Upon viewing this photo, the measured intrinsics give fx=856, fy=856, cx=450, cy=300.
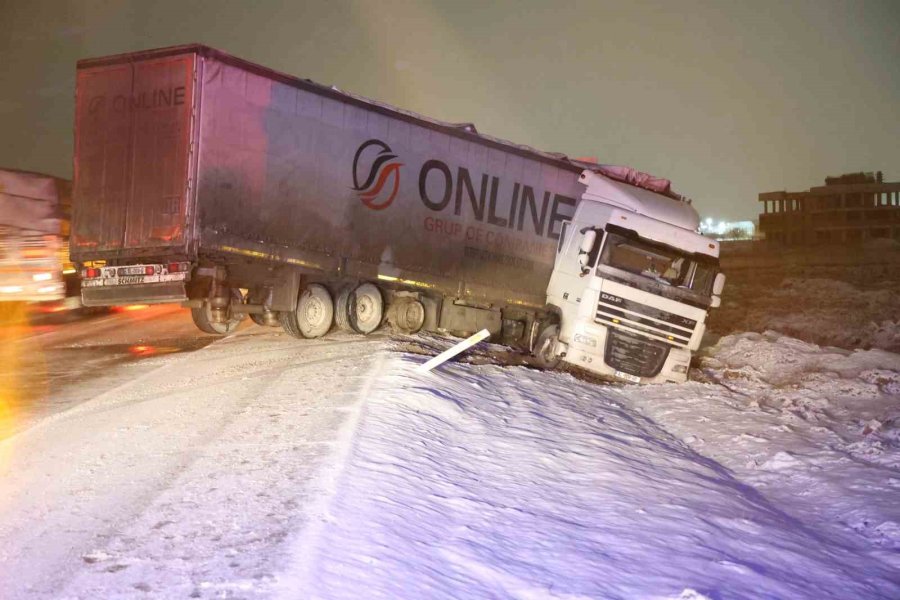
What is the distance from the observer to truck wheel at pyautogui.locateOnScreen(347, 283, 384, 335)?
14875mm

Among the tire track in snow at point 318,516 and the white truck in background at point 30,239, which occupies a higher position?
the white truck in background at point 30,239

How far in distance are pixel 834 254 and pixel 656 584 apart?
28800mm

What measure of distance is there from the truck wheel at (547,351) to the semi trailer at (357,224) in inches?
3.3

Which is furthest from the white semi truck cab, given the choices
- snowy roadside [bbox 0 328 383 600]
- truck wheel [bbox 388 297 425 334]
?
snowy roadside [bbox 0 328 383 600]

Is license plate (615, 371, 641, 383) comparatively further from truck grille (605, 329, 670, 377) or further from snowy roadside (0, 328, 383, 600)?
snowy roadside (0, 328, 383, 600)

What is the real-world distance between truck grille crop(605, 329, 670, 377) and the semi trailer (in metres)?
0.03

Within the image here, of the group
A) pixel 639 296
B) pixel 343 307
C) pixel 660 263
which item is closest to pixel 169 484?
pixel 343 307

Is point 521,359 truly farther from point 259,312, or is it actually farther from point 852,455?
point 852,455

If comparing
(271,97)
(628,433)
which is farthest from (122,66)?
(628,433)

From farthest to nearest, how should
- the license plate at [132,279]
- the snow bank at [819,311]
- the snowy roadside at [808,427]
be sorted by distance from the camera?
the snow bank at [819,311] < the license plate at [132,279] < the snowy roadside at [808,427]

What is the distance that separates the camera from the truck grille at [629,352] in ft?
Answer: 47.8

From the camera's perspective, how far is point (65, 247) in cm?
1586

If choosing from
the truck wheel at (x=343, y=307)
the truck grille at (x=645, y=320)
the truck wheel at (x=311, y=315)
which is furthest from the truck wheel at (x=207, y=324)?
the truck grille at (x=645, y=320)

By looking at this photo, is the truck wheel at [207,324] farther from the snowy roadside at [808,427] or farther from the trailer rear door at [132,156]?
the snowy roadside at [808,427]
